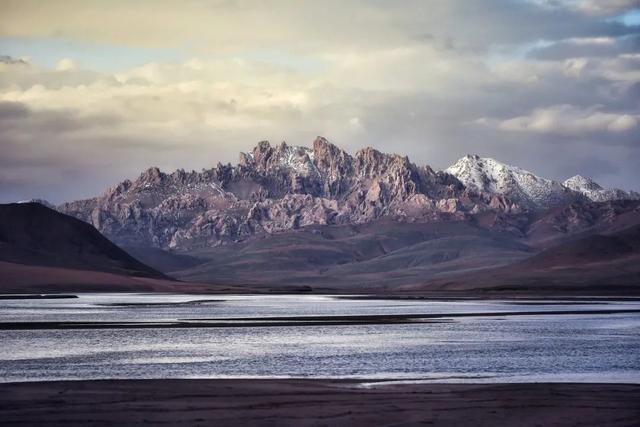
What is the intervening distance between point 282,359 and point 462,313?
224 ft

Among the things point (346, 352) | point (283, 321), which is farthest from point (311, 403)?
point (283, 321)

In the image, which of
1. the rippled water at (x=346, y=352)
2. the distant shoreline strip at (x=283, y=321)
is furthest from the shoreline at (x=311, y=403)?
the distant shoreline strip at (x=283, y=321)

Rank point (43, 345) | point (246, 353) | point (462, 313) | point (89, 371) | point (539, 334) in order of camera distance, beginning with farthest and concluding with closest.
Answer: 1. point (462, 313)
2. point (539, 334)
3. point (43, 345)
4. point (246, 353)
5. point (89, 371)

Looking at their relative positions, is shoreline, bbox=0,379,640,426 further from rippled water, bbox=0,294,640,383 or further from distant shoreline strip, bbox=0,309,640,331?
distant shoreline strip, bbox=0,309,640,331

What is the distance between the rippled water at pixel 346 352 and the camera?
56.2 m

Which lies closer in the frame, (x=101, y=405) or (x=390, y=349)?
(x=101, y=405)

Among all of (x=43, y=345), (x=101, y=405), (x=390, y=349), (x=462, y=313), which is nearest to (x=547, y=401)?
(x=101, y=405)

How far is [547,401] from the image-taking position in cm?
4366

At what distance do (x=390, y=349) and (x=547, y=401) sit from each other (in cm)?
2931

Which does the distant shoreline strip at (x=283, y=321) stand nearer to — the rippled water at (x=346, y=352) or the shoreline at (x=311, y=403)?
the rippled water at (x=346, y=352)

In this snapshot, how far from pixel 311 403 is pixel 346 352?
2741 cm

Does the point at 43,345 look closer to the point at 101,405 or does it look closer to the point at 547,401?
the point at 101,405

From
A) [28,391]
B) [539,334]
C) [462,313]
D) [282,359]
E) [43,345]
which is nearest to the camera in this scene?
[28,391]

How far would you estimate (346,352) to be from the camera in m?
70.2
